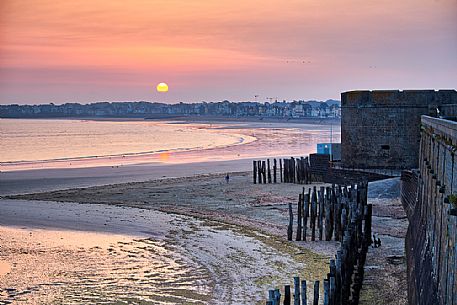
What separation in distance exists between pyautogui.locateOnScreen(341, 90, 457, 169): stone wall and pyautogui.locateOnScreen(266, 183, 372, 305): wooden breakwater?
8.07m

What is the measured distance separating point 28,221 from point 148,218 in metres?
4.20

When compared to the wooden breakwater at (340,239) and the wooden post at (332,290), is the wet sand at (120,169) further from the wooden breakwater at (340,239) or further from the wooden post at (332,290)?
the wooden post at (332,290)

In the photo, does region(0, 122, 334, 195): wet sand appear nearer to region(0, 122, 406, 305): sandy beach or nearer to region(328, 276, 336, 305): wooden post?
region(0, 122, 406, 305): sandy beach

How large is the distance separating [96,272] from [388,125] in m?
17.3

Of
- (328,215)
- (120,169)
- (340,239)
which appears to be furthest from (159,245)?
(120,169)

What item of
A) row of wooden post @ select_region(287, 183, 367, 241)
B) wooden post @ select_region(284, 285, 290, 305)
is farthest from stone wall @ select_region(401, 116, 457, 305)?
row of wooden post @ select_region(287, 183, 367, 241)

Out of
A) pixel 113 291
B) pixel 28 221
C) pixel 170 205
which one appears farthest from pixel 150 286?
pixel 170 205

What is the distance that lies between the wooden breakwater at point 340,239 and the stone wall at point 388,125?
8.07m

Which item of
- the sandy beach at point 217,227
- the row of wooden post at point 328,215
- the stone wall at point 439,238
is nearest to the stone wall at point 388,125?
the sandy beach at point 217,227

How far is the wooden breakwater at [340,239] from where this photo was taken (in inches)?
463

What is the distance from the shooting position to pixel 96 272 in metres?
17.0

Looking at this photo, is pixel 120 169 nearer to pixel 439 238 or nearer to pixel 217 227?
pixel 217 227

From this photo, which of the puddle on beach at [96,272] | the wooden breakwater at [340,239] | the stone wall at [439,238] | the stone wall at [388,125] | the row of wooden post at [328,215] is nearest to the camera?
the stone wall at [439,238]

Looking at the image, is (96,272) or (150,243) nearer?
(96,272)
